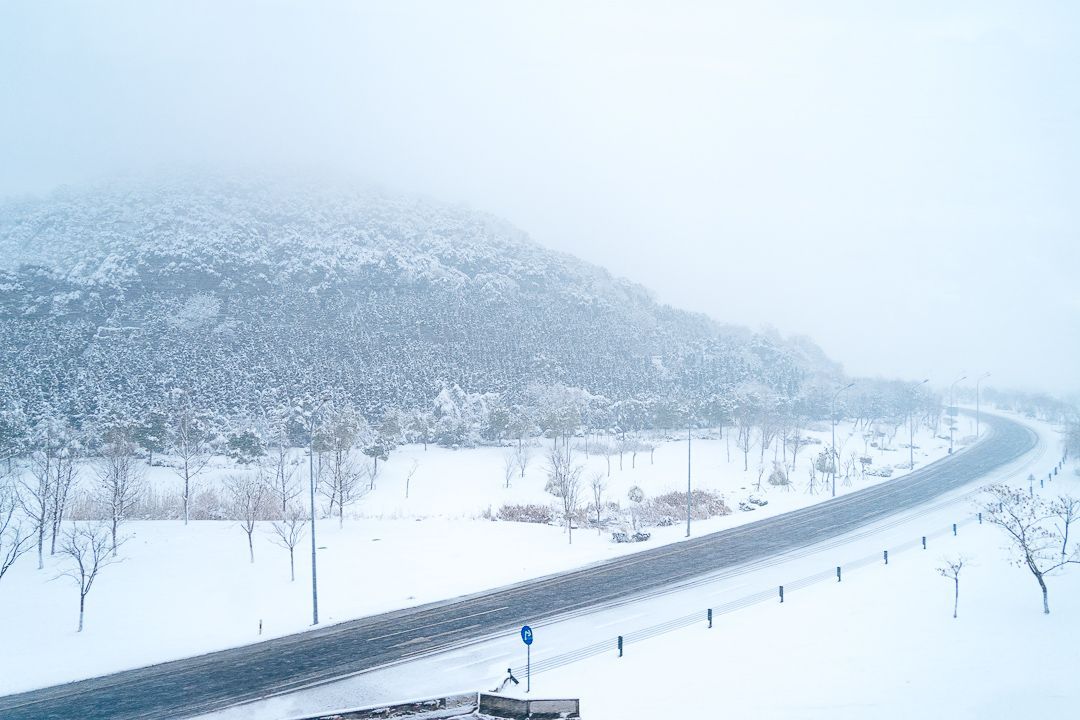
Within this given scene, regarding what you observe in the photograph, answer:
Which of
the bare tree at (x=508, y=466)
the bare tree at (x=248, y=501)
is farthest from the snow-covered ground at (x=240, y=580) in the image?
the bare tree at (x=508, y=466)

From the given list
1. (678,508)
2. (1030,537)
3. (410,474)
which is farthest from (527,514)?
(1030,537)

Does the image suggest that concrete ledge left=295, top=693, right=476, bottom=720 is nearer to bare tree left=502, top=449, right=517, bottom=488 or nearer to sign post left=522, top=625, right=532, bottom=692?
sign post left=522, top=625, right=532, bottom=692

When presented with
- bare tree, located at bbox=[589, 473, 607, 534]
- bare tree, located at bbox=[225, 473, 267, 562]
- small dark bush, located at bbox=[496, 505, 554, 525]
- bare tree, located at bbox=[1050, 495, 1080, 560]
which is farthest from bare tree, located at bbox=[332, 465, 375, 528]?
bare tree, located at bbox=[1050, 495, 1080, 560]

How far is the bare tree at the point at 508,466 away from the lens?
211 feet

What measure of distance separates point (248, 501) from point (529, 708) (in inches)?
1105

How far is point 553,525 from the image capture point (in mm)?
43781

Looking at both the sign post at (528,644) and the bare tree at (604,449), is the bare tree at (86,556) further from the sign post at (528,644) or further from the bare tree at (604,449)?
the bare tree at (604,449)

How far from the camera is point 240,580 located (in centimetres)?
3048

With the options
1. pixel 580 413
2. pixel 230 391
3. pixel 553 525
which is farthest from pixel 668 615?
pixel 230 391

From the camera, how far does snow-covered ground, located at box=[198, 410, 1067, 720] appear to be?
17.6 m

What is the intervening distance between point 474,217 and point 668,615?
18172 centimetres

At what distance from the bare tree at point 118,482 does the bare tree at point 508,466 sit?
34.3 m

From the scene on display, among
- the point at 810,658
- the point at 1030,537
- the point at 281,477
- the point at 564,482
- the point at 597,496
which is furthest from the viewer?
the point at 281,477

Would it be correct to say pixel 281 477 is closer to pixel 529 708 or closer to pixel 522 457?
pixel 522 457
